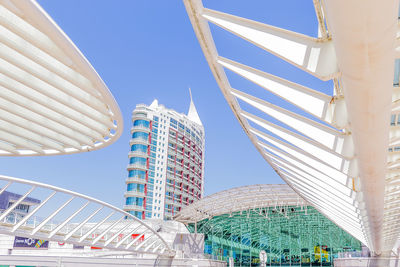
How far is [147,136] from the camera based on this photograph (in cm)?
8912

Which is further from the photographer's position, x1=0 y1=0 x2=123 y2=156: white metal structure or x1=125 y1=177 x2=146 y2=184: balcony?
x1=125 y1=177 x2=146 y2=184: balcony

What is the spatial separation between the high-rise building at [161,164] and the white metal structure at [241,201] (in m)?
41.6

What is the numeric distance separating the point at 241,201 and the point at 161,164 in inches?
2159

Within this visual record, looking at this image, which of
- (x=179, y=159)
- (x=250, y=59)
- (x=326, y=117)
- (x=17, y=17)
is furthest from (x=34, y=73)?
(x=179, y=159)

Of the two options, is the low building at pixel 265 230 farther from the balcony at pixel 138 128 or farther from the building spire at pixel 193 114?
the building spire at pixel 193 114

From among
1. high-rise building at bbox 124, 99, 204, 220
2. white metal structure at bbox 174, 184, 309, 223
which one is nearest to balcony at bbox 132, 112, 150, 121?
high-rise building at bbox 124, 99, 204, 220

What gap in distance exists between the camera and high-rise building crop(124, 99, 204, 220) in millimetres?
84062

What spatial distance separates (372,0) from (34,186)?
797 inches

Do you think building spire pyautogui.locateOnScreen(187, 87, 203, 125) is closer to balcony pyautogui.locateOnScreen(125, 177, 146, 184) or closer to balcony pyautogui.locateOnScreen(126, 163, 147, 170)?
balcony pyautogui.locateOnScreen(126, 163, 147, 170)

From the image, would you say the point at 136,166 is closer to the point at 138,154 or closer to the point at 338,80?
the point at 138,154

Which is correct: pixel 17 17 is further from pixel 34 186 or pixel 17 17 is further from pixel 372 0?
pixel 34 186

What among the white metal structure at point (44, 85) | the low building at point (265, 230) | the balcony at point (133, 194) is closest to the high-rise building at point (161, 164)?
the balcony at point (133, 194)

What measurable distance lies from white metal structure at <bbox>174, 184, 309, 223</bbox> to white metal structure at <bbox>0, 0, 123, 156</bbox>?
24170 millimetres

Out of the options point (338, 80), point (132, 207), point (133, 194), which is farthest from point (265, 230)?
point (338, 80)
